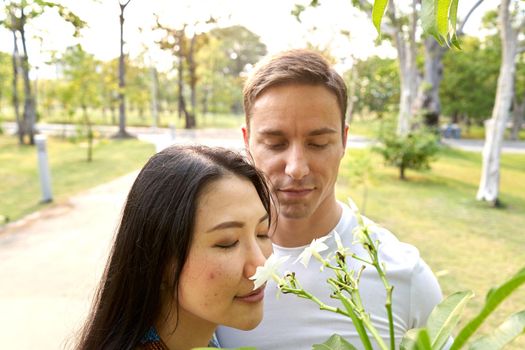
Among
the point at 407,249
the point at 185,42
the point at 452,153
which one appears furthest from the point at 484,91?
the point at 407,249

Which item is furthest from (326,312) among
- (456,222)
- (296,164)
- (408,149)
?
(408,149)

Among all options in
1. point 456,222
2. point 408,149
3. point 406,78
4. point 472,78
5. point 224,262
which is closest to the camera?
point 224,262

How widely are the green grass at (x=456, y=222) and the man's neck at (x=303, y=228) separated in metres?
1.41

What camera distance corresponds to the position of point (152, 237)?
1074 mm

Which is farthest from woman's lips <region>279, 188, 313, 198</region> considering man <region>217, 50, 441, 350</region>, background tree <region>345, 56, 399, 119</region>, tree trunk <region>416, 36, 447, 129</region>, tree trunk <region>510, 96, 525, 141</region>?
tree trunk <region>510, 96, 525, 141</region>

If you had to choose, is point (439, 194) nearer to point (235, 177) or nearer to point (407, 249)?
point (407, 249)

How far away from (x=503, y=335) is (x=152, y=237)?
75 cm

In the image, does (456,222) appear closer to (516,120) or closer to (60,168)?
(60,168)

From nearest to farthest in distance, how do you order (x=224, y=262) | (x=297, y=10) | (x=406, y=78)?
(x=224, y=262), (x=297, y=10), (x=406, y=78)

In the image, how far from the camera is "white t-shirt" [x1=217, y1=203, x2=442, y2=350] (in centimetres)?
136

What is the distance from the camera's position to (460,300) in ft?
2.18

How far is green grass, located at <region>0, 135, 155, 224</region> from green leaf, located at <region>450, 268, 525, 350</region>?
7725 mm

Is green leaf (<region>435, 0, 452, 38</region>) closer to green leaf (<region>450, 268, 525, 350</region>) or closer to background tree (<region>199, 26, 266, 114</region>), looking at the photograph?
green leaf (<region>450, 268, 525, 350</region>)

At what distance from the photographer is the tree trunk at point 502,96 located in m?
7.49
